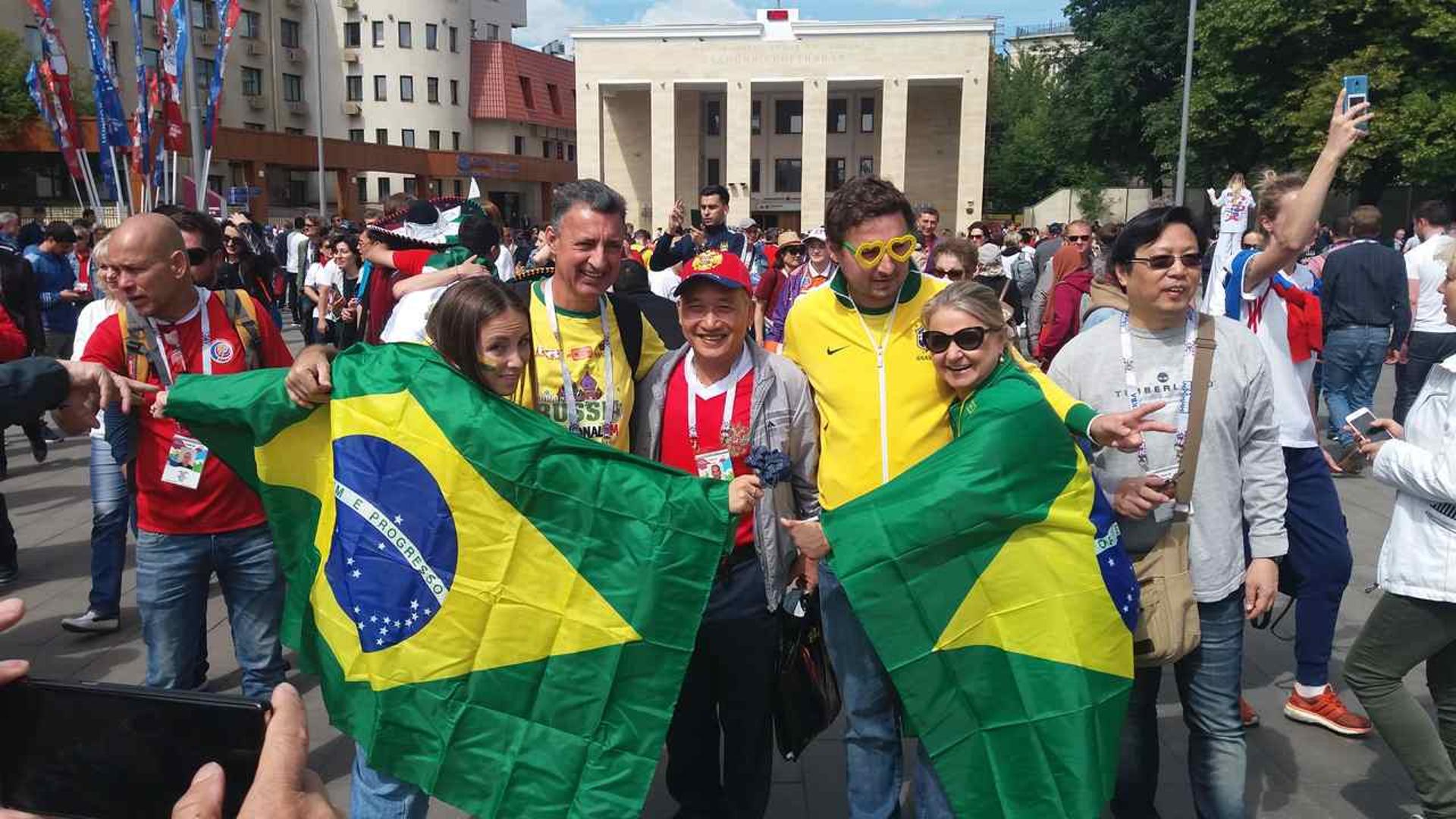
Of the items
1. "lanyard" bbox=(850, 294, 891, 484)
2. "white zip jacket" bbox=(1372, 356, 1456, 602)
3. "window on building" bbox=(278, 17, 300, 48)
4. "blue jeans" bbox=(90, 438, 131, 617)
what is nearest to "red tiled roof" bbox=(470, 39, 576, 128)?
"window on building" bbox=(278, 17, 300, 48)

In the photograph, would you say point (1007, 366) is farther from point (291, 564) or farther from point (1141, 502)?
point (291, 564)

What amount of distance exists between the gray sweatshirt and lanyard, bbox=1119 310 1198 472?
10 millimetres

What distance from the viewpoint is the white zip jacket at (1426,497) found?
124 inches

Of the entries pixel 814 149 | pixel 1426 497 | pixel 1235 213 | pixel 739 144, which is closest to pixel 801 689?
pixel 1426 497

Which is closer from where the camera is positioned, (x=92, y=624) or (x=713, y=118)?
(x=92, y=624)

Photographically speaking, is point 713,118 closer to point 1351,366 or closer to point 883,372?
point 1351,366

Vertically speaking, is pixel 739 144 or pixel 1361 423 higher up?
pixel 739 144

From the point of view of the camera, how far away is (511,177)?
61.4 m

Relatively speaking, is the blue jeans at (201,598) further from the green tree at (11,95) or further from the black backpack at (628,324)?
the green tree at (11,95)

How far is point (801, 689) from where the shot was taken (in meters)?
3.47

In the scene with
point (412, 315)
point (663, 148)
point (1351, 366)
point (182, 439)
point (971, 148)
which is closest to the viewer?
point (182, 439)

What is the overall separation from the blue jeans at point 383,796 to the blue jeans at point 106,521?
3.34 metres

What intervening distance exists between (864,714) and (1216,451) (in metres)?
1.34

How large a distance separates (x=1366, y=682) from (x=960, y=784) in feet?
5.03
